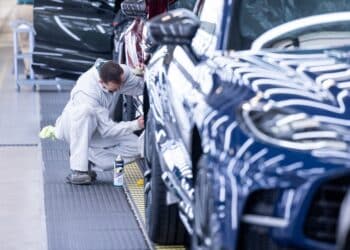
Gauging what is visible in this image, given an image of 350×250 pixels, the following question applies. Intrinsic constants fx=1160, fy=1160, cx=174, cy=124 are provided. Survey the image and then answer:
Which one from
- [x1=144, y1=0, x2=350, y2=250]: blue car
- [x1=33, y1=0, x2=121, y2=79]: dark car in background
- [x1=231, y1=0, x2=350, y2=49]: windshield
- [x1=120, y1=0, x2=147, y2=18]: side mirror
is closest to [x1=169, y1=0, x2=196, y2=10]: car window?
[x1=120, y1=0, x2=147, y2=18]: side mirror

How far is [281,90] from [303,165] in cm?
58

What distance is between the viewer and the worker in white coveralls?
1009 cm

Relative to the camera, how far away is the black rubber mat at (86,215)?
824 cm

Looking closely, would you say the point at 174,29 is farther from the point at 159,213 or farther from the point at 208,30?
the point at 159,213

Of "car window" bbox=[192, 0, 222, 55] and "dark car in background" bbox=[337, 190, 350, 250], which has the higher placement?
"car window" bbox=[192, 0, 222, 55]

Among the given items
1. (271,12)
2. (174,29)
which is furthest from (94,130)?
(174,29)

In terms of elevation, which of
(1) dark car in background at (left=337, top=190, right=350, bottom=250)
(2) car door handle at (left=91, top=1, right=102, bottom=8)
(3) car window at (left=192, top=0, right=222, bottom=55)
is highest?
(3) car window at (left=192, top=0, right=222, bottom=55)

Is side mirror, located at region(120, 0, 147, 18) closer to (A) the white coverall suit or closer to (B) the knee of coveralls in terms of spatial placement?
(A) the white coverall suit

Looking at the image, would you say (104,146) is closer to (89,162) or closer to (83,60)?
(89,162)

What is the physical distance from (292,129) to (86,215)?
4.17 metres

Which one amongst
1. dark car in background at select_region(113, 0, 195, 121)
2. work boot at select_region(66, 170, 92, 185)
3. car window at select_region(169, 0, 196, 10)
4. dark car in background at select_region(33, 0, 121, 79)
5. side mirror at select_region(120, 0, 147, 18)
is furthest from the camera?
dark car in background at select_region(33, 0, 121, 79)

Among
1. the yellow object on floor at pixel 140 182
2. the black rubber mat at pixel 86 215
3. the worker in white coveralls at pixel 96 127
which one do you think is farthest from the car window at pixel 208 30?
the yellow object on floor at pixel 140 182

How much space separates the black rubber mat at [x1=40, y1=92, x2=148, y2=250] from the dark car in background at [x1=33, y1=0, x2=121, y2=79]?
143 inches

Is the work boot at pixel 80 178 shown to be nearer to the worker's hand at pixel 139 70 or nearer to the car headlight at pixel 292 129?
the worker's hand at pixel 139 70
